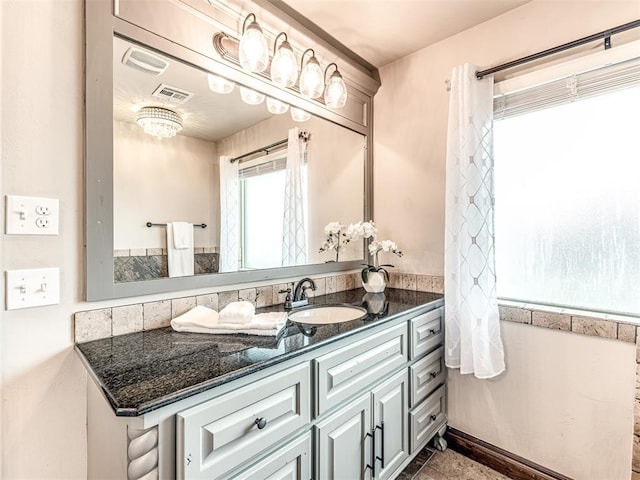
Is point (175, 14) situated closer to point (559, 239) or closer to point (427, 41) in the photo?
point (427, 41)

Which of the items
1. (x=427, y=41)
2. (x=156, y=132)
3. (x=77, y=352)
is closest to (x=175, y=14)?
(x=156, y=132)

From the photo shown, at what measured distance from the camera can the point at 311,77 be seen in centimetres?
165

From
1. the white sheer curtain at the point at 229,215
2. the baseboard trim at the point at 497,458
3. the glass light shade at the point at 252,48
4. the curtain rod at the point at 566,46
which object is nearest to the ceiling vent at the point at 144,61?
the glass light shade at the point at 252,48

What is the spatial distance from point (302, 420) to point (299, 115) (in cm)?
151

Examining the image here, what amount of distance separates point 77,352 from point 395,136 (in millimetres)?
2000

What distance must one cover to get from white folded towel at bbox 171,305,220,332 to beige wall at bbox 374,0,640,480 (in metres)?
1.31

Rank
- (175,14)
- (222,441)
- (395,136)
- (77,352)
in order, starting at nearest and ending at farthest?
(222,441) → (77,352) → (175,14) → (395,136)

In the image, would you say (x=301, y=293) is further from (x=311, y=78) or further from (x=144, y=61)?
(x=144, y=61)

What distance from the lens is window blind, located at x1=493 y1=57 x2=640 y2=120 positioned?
1354 mm

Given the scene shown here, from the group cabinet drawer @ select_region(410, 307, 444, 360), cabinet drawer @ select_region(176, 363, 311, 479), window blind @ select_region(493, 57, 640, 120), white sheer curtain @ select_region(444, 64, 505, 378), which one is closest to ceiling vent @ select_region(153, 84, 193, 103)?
cabinet drawer @ select_region(176, 363, 311, 479)

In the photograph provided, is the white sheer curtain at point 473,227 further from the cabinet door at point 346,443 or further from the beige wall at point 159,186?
the beige wall at point 159,186

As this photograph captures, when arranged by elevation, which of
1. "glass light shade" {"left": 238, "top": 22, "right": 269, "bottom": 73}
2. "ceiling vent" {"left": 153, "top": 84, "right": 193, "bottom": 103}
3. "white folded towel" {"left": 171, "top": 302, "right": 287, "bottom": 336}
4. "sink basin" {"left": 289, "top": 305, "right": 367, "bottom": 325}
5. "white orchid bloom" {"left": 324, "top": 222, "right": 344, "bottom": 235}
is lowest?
"sink basin" {"left": 289, "top": 305, "right": 367, "bottom": 325}

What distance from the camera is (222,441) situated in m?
0.82

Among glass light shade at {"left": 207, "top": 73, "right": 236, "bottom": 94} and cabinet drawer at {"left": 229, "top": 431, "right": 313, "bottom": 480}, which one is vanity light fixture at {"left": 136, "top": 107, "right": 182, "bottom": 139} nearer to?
glass light shade at {"left": 207, "top": 73, "right": 236, "bottom": 94}
